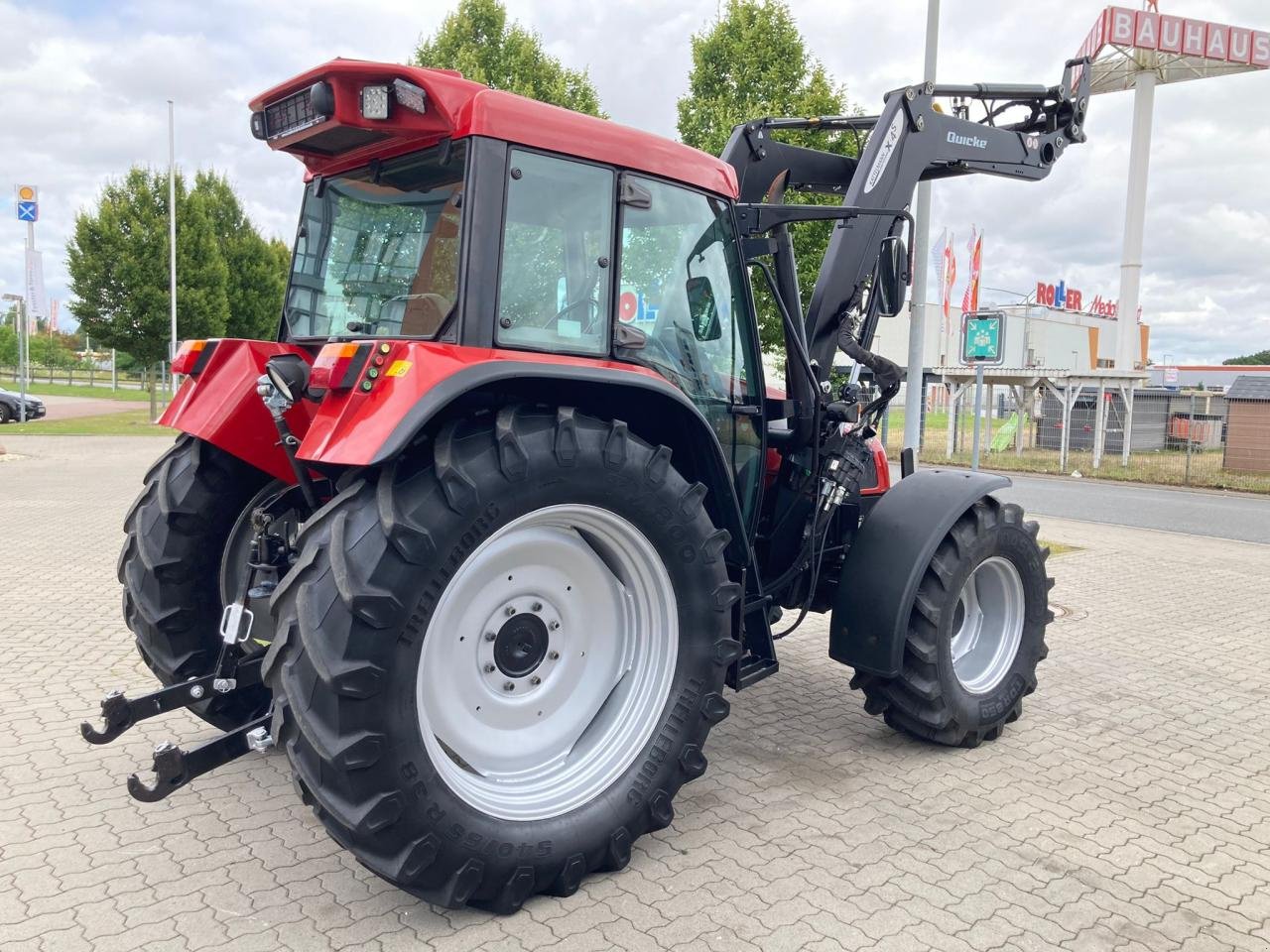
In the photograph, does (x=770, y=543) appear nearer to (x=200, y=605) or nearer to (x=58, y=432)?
(x=200, y=605)

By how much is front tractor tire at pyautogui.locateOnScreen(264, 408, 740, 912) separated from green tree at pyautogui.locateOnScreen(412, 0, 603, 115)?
16232 mm

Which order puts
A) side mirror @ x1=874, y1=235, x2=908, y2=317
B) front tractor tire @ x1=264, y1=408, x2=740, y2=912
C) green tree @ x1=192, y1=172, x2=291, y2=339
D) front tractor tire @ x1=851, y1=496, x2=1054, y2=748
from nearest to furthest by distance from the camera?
front tractor tire @ x1=264, y1=408, x2=740, y2=912 → front tractor tire @ x1=851, y1=496, x2=1054, y2=748 → side mirror @ x1=874, y1=235, x2=908, y2=317 → green tree @ x1=192, y1=172, x2=291, y2=339

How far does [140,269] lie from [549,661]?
26146mm

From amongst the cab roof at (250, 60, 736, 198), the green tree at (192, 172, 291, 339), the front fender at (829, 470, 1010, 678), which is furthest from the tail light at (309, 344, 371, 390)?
the green tree at (192, 172, 291, 339)

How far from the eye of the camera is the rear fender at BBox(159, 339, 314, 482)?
12.0 ft

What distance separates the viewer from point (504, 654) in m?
3.19

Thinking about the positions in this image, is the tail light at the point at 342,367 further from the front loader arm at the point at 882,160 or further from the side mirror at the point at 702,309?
the front loader arm at the point at 882,160

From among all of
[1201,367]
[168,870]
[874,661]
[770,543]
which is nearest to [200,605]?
[168,870]

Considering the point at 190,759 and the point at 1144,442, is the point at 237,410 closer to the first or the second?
the point at 190,759

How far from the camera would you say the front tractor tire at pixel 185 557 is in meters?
3.77

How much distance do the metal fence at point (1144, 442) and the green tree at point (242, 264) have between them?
824 inches

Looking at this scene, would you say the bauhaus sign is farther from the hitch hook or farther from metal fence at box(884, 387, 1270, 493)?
the hitch hook

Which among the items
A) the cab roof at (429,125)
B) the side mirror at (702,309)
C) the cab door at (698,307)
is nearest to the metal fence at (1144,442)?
the cab door at (698,307)

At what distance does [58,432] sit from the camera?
23781 millimetres
